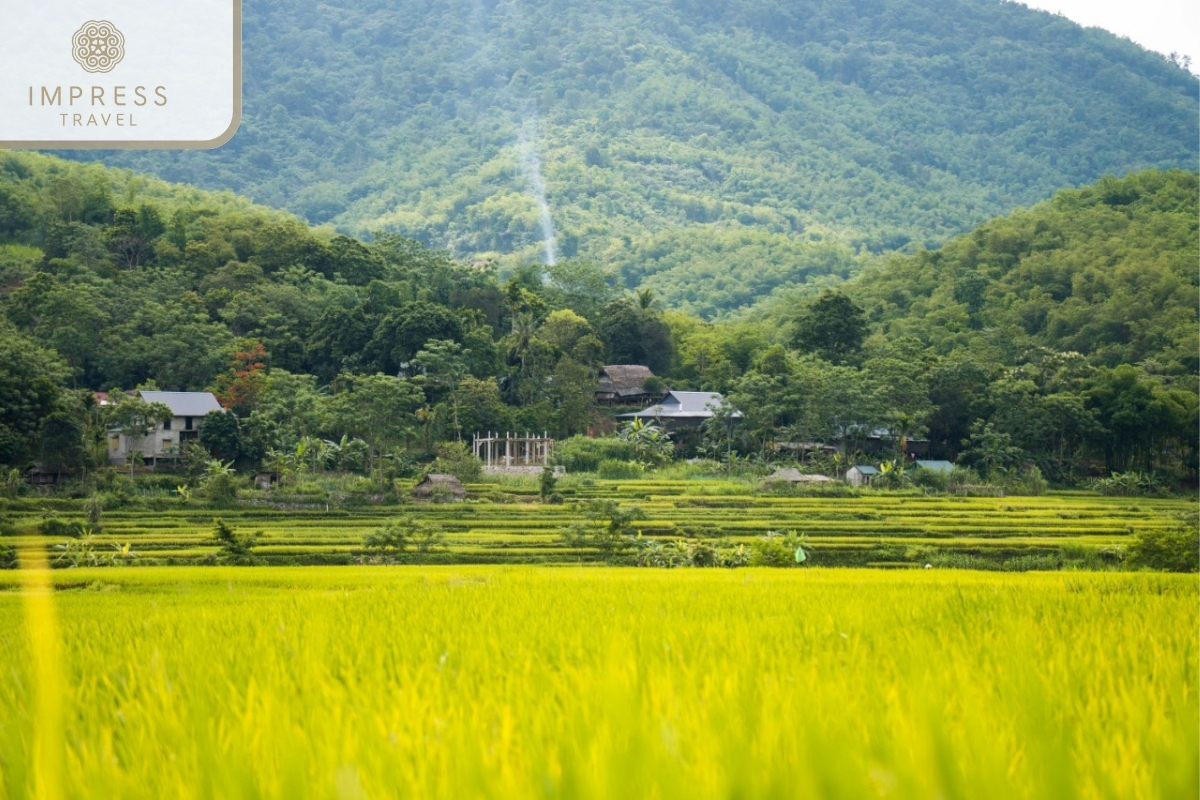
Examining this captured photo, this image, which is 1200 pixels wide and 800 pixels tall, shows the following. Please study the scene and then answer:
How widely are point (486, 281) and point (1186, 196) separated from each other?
1464cm

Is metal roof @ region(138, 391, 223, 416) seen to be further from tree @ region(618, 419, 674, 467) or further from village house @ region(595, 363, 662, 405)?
village house @ region(595, 363, 662, 405)

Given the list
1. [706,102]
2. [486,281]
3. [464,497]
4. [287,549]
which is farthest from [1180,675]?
[706,102]

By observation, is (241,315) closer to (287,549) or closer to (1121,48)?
(287,549)

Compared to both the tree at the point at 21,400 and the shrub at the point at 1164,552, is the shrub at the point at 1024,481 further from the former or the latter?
A: the tree at the point at 21,400

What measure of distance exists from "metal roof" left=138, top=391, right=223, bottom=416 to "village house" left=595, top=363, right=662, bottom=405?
18.5ft

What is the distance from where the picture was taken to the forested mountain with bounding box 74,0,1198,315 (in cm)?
2823

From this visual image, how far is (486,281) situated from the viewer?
62.5 ft

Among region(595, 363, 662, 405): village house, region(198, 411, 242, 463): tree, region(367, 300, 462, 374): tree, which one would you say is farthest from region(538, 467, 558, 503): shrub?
region(198, 411, 242, 463): tree

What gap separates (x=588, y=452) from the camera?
14.0 metres

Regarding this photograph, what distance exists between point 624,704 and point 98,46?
254cm

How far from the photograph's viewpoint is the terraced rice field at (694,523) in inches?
448

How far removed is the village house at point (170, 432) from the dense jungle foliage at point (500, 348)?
24 centimetres

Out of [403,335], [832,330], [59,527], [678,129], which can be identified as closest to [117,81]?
[59,527]

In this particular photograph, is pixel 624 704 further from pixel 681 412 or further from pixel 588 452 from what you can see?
pixel 681 412
